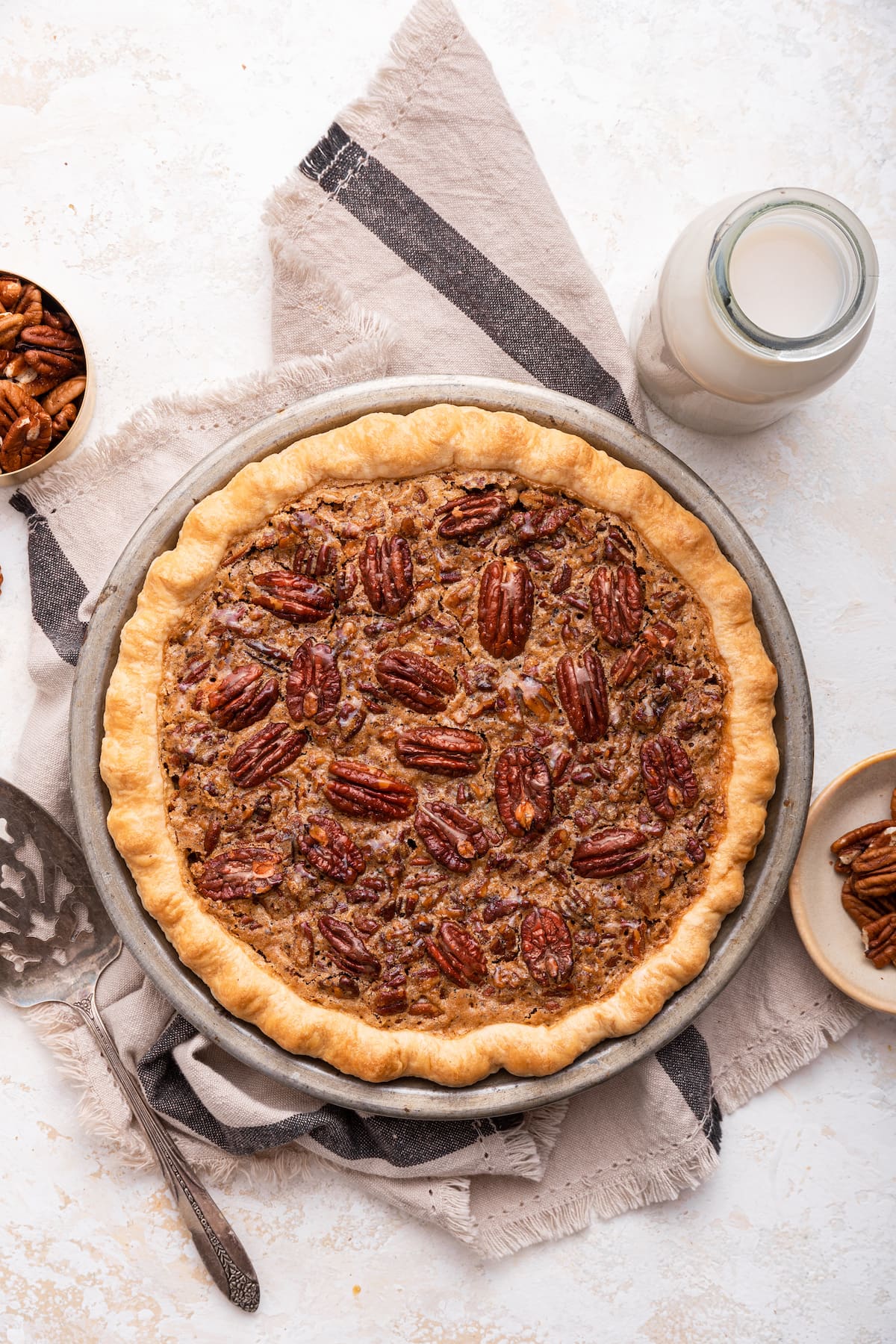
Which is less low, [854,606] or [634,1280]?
[854,606]

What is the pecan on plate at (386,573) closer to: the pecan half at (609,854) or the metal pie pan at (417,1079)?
the metal pie pan at (417,1079)

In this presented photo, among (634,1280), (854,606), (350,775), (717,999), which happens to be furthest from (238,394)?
(634,1280)

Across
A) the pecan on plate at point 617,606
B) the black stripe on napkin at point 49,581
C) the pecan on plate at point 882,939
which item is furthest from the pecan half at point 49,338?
the pecan on plate at point 882,939

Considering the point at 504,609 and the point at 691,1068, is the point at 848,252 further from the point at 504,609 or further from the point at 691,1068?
the point at 691,1068

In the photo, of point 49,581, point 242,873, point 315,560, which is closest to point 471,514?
point 315,560

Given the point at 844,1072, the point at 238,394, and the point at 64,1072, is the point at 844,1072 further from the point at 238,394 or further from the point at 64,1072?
the point at 238,394

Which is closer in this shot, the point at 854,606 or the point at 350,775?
the point at 350,775
